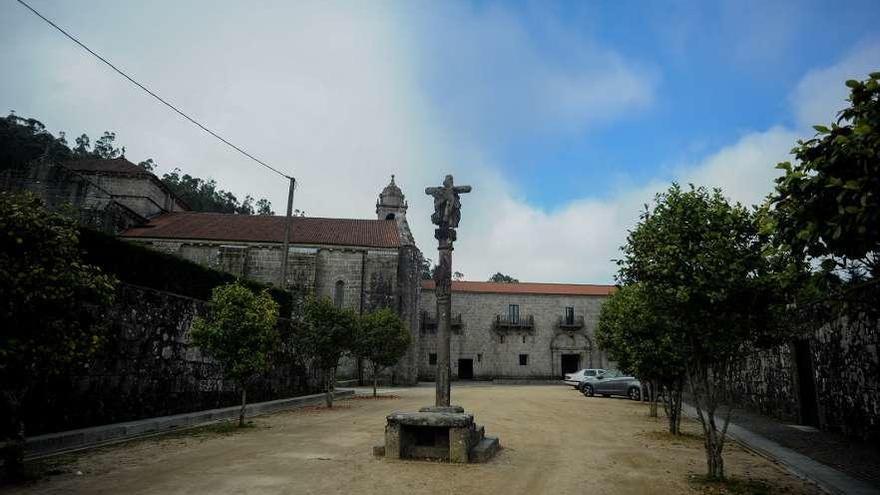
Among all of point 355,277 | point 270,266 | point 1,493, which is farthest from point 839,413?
point 270,266

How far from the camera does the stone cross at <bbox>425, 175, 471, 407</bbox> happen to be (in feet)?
31.4

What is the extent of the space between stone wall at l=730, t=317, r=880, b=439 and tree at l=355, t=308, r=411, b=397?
600 inches

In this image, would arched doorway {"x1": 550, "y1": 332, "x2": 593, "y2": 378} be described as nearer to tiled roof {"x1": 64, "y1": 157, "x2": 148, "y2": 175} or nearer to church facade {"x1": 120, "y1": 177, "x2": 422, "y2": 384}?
church facade {"x1": 120, "y1": 177, "x2": 422, "y2": 384}

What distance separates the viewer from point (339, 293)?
36438 millimetres

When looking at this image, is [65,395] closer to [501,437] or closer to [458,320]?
[501,437]

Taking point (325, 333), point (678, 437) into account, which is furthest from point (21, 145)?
point (678, 437)

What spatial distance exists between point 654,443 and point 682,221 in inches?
229

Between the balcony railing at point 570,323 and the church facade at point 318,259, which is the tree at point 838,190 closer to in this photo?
the church facade at point 318,259

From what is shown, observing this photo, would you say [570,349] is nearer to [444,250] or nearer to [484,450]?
[444,250]

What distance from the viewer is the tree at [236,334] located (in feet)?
41.2

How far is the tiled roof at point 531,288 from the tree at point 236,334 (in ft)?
105

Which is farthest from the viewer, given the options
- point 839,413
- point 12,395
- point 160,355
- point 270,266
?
point 270,266

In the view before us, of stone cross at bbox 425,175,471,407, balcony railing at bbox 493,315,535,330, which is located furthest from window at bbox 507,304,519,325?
stone cross at bbox 425,175,471,407

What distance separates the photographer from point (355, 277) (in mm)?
36438
